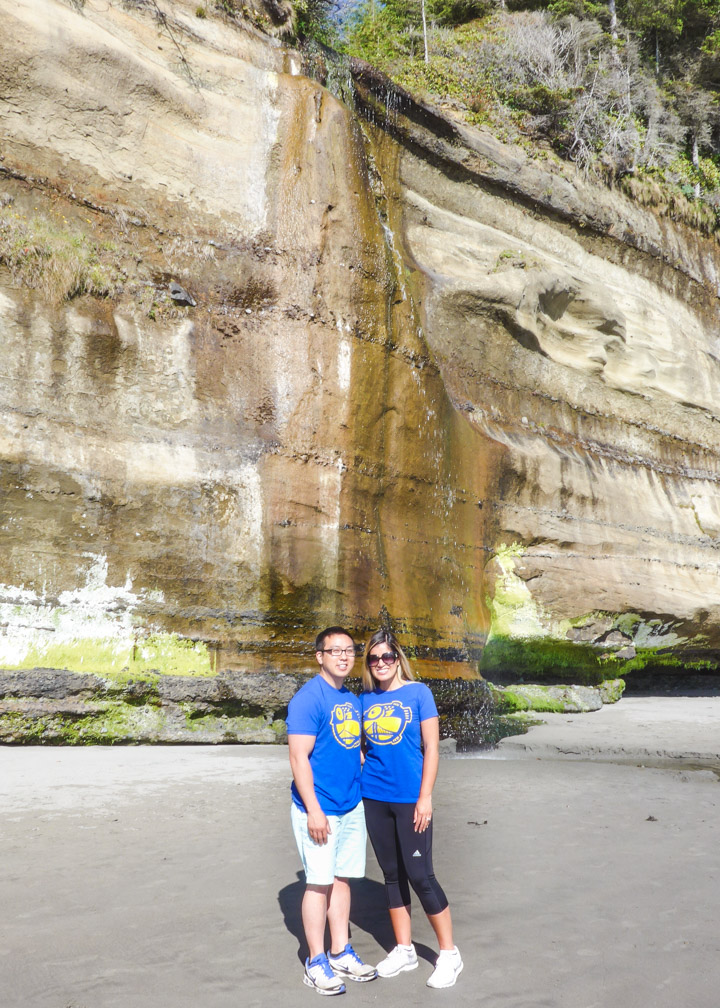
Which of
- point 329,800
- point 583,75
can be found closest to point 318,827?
point 329,800

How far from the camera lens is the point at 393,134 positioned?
41.1 ft

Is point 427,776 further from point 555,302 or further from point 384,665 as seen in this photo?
point 555,302

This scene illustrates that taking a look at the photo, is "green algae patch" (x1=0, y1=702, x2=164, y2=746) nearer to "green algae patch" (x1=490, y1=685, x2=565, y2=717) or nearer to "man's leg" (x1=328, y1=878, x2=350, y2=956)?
"man's leg" (x1=328, y1=878, x2=350, y2=956)

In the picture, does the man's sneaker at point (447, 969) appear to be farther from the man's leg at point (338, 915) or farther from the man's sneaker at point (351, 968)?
the man's leg at point (338, 915)

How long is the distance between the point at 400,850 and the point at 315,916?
0.39 meters

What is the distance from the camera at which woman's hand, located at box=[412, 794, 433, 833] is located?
2914 mm

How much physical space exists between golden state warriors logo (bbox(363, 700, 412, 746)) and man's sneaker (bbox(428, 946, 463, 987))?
0.74 metres

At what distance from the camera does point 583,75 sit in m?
16.1

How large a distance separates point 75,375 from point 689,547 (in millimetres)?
10581

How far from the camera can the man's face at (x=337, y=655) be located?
10.1ft

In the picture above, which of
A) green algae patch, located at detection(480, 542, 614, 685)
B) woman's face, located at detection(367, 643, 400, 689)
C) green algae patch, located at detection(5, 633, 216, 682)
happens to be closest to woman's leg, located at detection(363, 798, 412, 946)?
woman's face, located at detection(367, 643, 400, 689)

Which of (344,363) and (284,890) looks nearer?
(284,890)

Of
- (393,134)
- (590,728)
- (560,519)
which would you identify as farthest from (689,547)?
(393,134)

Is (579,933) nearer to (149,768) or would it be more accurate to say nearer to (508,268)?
(149,768)
